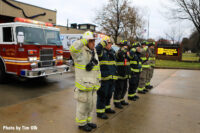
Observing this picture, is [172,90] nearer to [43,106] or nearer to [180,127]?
[180,127]

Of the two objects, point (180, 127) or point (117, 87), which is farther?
point (117, 87)

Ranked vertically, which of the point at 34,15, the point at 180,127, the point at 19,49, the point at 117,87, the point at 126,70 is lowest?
the point at 180,127

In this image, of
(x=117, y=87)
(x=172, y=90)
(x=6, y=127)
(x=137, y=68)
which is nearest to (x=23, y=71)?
(x=6, y=127)

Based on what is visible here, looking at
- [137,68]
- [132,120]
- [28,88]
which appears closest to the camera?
[132,120]

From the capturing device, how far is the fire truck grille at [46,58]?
713cm

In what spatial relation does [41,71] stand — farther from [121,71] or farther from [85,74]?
[85,74]

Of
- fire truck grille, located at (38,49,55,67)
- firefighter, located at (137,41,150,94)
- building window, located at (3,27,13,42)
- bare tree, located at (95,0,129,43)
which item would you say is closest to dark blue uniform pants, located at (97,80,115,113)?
firefighter, located at (137,41,150,94)

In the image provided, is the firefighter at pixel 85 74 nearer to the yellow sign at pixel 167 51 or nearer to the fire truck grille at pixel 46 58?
the fire truck grille at pixel 46 58

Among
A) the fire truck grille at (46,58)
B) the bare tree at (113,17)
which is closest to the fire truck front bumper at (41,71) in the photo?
the fire truck grille at (46,58)

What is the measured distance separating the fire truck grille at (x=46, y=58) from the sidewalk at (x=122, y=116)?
1.75m

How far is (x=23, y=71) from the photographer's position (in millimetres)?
6559

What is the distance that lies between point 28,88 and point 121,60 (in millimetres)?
4264

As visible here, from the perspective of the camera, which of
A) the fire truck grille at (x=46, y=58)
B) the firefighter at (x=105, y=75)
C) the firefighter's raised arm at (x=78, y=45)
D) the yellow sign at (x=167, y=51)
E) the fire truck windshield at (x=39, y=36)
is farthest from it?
the yellow sign at (x=167, y=51)

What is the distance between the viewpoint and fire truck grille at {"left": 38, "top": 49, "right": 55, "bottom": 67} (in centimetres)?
713
